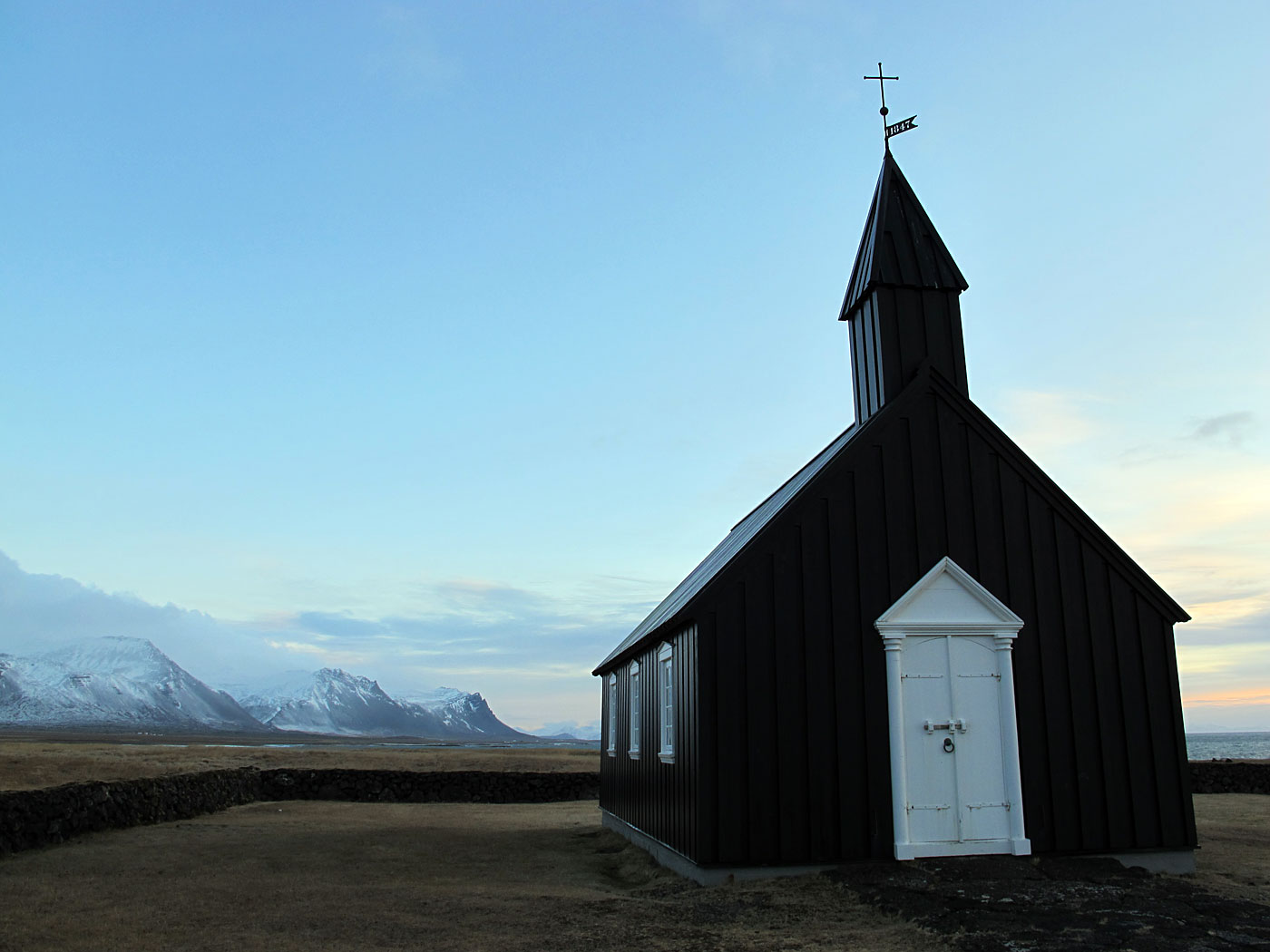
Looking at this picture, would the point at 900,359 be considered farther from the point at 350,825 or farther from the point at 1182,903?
the point at 350,825

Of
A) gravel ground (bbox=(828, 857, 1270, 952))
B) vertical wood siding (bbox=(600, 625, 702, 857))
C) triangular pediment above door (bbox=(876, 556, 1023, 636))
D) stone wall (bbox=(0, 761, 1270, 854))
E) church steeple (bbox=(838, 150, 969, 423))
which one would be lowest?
stone wall (bbox=(0, 761, 1270, 854))

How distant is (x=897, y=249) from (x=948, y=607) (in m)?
5.73

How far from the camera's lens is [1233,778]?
93.6 ft

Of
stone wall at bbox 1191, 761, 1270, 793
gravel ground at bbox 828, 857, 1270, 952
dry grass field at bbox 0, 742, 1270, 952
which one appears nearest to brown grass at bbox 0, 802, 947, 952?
dry grass field at bbox 0, 742, 1270, 952

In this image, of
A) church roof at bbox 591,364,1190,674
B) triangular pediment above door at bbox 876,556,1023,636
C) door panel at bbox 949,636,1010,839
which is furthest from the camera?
church roof at bbox 591,364,1190,674

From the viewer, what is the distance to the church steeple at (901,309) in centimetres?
1409

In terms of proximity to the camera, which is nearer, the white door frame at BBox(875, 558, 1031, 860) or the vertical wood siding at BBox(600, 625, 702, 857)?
the white door frame at BBox(875, 558, 1031, 860)

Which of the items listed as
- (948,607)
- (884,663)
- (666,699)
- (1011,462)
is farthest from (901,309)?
(666,699)

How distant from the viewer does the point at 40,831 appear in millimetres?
15281

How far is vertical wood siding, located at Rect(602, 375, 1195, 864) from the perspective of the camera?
1137 cm

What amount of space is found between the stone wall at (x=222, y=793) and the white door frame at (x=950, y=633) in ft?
42.8

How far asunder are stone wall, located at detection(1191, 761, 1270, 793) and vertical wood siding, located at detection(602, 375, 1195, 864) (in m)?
19.7

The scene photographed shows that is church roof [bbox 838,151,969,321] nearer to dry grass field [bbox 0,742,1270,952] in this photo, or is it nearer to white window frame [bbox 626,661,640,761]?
white window frame [bbox 626,661,640,761]

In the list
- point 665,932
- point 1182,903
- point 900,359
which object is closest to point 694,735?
point 665,932
